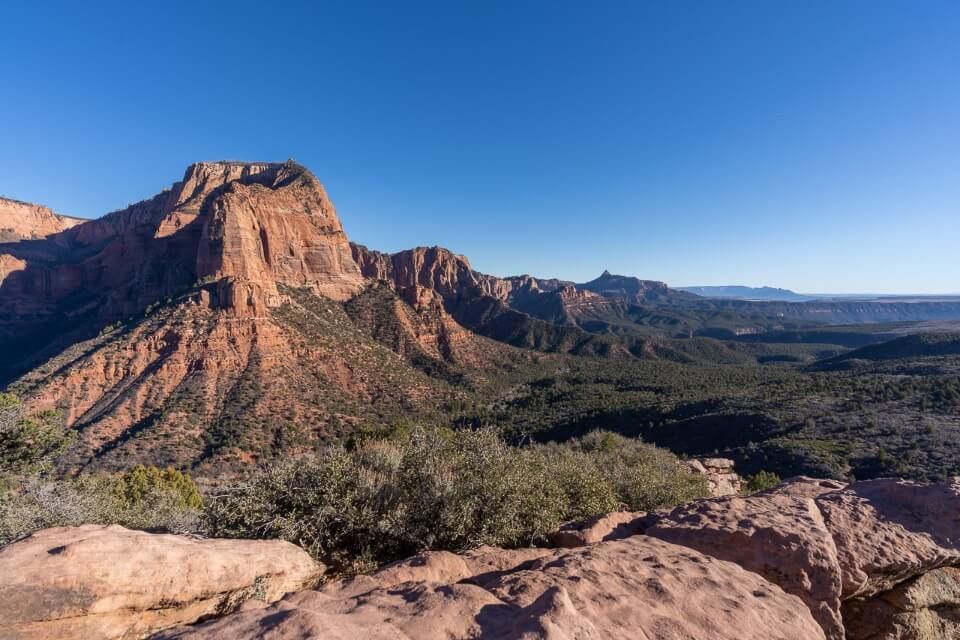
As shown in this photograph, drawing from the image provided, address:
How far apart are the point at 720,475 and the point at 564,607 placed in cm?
2430

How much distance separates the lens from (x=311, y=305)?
63.5 meters

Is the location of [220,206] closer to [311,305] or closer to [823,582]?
[311,305]

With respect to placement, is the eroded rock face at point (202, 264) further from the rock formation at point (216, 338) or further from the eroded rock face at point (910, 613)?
the eroded rock face at point (910, 613)

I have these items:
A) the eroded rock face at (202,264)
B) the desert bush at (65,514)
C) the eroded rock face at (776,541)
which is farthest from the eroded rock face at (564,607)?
the eroded rock face at (202,264)

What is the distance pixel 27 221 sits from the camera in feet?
374

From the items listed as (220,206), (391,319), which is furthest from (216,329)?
(391,319)

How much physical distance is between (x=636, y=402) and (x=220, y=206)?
66988 millimetres

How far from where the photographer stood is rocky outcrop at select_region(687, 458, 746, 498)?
20.9 m

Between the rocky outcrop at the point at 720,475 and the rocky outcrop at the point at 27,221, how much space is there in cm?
15989

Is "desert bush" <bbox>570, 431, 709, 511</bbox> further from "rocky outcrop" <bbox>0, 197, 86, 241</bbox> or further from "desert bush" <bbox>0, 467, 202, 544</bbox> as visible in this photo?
"rocky outcrop" <bbox>0, 197, 86, 241</bbox>

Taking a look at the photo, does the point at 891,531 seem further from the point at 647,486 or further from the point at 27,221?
the point at 27,221

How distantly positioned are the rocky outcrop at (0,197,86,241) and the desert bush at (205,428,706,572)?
153 metres

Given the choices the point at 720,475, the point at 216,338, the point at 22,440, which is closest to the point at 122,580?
the point at 22,440

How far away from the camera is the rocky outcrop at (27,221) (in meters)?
108
